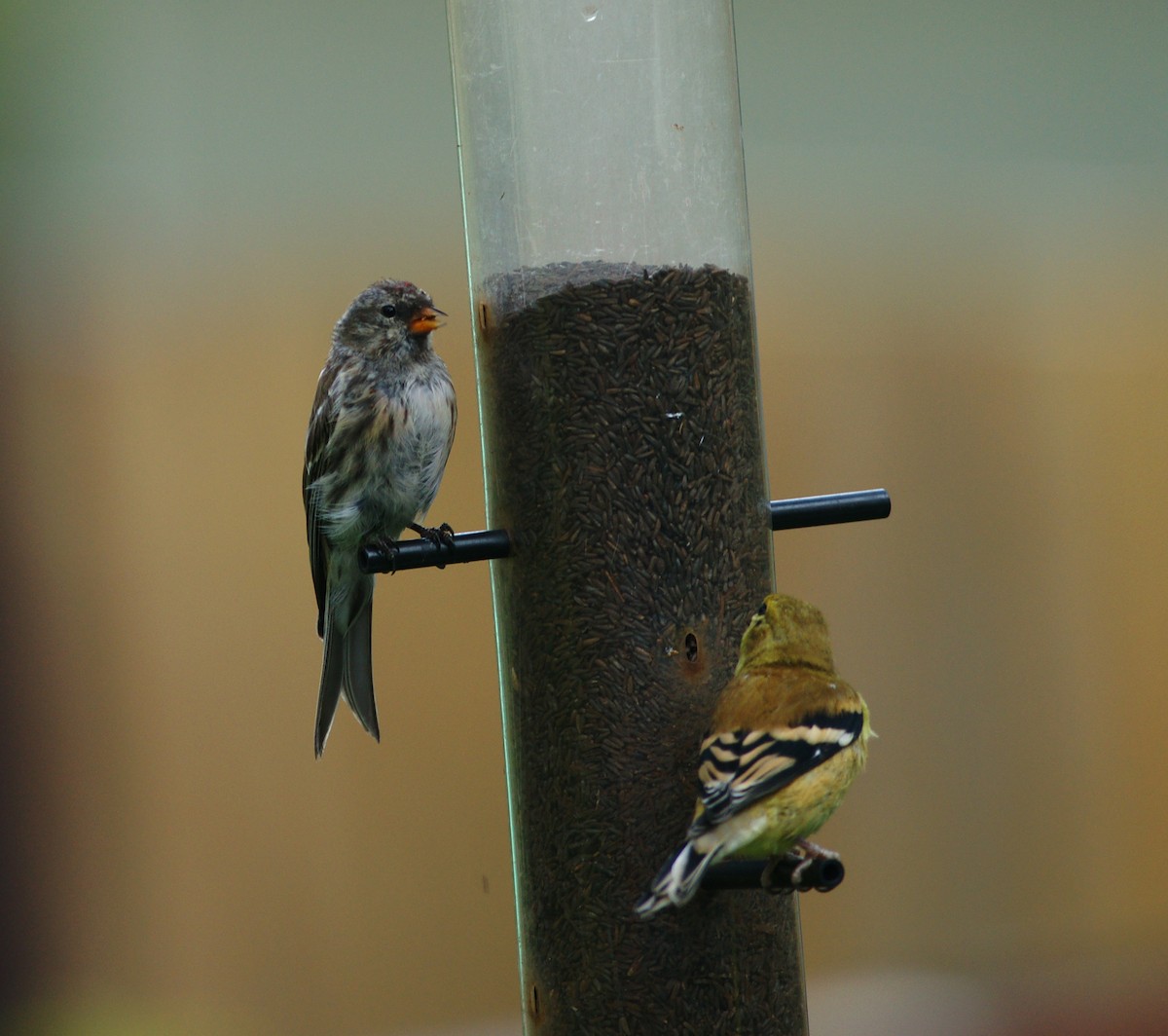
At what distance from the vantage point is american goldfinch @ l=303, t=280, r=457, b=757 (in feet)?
13.8

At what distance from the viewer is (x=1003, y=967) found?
8719 mm

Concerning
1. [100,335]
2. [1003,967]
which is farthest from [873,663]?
[100,335]

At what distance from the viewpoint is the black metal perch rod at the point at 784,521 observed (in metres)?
3.25

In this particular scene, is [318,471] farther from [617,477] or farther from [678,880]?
[678,880]

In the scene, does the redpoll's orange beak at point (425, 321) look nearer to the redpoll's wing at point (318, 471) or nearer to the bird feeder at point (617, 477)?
the redpoll's wing at point (318, 471)

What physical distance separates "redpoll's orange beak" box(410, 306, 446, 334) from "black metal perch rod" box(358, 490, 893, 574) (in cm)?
112

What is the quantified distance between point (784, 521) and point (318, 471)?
1598mm

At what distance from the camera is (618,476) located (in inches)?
124

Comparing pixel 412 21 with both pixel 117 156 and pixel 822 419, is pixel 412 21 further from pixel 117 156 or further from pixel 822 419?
pixel 822 419

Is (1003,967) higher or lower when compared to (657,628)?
lower

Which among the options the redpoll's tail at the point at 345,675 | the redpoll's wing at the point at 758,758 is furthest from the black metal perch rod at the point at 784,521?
the redpoll's tail at the point at 345,675

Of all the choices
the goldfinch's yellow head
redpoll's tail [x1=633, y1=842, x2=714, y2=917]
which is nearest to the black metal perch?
redpoll's tail [x1=633, y1=842, x2=714, y2=917]

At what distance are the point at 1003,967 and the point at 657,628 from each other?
6.58 m

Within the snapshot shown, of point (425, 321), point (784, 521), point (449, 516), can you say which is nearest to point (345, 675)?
point (425, 321)
